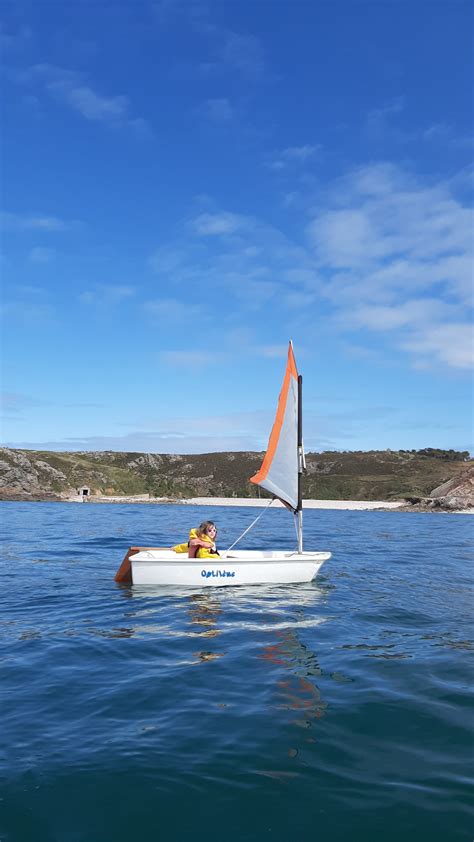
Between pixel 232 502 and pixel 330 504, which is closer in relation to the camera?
pixel 330 504

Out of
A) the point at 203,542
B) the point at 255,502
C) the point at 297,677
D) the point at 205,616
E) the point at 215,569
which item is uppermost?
the point at 203,542

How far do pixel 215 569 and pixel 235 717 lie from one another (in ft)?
31.9

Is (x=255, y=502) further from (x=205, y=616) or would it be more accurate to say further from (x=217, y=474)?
(x=205, y=616)

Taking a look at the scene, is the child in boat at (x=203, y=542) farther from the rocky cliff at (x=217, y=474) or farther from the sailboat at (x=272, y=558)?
the rocky cliff at (x=217, y=474)

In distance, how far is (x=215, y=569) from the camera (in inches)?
704

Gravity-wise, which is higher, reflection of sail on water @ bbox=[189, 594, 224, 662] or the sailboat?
the sailboat

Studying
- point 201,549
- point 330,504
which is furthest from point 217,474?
point 201,549

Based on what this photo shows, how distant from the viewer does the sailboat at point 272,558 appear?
1786cm

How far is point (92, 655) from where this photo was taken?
36.8 ft

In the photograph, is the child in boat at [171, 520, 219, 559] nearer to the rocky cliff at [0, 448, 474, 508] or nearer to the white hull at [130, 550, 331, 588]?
the white hull at [130, 550, 331, 588]

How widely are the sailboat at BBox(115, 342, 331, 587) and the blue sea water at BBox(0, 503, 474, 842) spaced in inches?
30.1

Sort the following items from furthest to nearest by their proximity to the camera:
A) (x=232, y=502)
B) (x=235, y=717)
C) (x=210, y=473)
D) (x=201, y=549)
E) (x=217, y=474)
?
1. (x=210, y=473)
2. (x=217, y=474)
3. (x=232, y=502)
4. (x=201, y=549)
5. (x=235, y=717)

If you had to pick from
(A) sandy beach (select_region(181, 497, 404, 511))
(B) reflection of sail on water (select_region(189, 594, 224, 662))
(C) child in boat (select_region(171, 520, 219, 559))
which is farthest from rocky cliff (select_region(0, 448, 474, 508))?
(B) reflection of sail on water (select_region(189, 594, 224, 662))

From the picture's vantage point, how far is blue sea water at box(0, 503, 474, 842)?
5727mm
